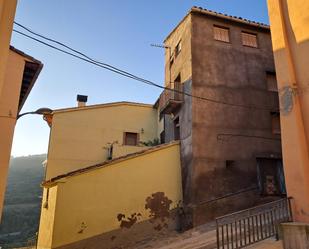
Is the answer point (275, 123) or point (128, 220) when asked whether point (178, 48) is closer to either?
point (275, 123)

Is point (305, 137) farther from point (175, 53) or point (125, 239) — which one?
point (175, 53)

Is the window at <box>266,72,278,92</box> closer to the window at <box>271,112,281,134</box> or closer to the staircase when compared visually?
the window at <box>271,112,281,134</box>

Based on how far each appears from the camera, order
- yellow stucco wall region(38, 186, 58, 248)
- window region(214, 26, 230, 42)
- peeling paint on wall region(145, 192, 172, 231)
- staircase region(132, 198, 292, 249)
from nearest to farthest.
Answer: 1. staircase region(132, 198, 292, 249)
2. yellow stucco wall region(38, 186, 58, 248)
3. peeling paint on wall region(145, 192, 172, 231)
4. window region(214, 26, 230, 42)

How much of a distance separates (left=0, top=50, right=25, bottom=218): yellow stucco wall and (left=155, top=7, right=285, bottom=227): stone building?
7599 mm

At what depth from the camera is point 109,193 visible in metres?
12.4

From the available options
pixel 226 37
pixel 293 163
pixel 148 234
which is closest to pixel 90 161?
pixel 148 234

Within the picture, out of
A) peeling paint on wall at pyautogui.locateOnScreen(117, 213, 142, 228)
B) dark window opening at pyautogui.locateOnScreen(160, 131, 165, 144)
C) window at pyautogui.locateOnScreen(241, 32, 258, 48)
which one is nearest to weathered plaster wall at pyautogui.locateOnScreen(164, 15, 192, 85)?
window at pyautogui.locateOnScreen(241, 32, 258, 48)

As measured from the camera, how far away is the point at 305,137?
314 inches

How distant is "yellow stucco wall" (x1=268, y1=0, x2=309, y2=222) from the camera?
25.2 ft

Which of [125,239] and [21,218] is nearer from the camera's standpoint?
[125,239]

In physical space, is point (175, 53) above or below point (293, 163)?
above

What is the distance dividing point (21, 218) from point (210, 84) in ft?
95.8

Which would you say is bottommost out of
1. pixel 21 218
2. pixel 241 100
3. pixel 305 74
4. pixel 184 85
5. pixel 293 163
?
pixel 21 218

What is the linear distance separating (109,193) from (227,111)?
6.68 m
